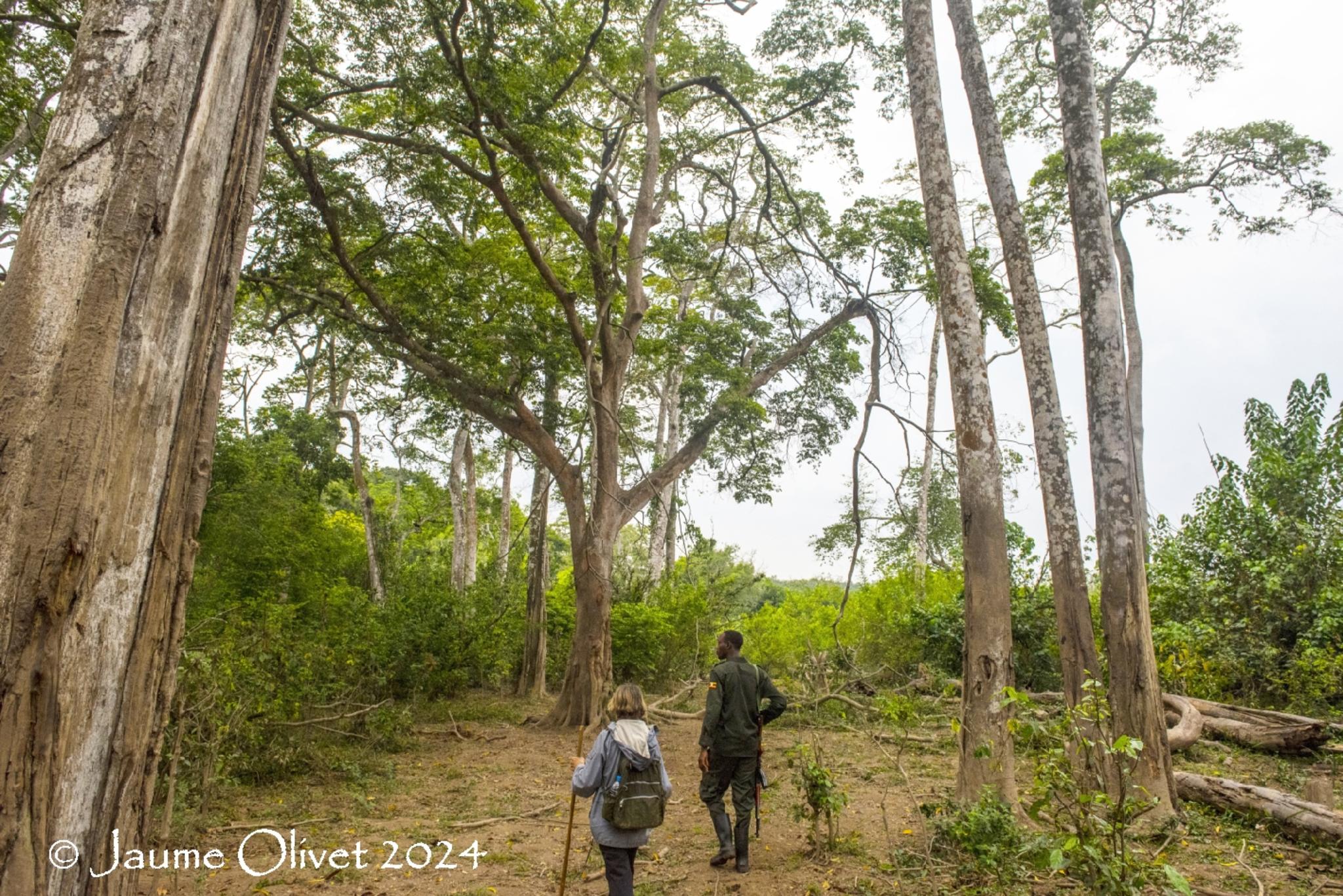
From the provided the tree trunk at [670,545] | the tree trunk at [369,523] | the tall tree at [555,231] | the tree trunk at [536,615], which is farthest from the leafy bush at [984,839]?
the tree trunk at [670,545]

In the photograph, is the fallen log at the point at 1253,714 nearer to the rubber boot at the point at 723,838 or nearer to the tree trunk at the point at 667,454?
the rubber boot at the point at 723,838

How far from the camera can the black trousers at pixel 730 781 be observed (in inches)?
214

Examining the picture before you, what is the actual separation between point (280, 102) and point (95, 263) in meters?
6.93

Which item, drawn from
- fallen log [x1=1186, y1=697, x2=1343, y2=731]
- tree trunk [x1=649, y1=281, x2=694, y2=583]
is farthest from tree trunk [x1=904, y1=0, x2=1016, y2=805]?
tree trunk [x1=649, y1=281, x2=694, y2=583]

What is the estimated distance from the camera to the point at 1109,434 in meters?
6.25

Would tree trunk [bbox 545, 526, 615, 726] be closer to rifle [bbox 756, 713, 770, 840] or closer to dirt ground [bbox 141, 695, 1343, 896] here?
dirt ground [bbox 141, 695, 1343, 896]

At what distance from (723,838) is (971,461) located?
132 inches

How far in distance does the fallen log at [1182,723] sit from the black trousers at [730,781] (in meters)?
4.97

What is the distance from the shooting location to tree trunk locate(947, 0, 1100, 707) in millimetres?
6324

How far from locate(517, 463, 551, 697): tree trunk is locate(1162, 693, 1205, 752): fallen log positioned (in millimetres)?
8721

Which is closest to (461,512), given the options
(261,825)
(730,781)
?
(261,825)

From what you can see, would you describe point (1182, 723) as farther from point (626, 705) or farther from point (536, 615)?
point (536, 615)

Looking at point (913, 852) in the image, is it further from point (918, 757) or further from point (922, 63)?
point (922, 63)

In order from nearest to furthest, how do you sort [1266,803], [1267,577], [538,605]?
1. [1266,803]
2. [1267,577]
3. [538,605]
